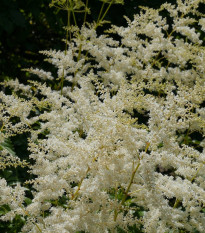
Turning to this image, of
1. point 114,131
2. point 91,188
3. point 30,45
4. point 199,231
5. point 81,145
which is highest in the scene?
point 114,131

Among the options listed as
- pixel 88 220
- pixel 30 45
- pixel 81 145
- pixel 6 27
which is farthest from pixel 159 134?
pixel 30 45

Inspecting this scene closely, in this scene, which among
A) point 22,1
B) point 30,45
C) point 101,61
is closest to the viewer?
point 101,61

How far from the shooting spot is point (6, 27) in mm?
4984

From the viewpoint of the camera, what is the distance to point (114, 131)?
2.06 m

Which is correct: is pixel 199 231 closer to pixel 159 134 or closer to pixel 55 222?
pixel 159 134

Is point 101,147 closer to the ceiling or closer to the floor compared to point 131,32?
closer to the floor

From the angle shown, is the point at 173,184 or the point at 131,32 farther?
the point at 131,32

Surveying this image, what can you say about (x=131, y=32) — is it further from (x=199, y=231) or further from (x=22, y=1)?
(x=22, y=1)

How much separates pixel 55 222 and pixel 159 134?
846mm

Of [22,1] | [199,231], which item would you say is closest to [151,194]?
[199,231]

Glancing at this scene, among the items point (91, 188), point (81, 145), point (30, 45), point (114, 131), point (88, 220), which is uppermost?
point (114, 131)

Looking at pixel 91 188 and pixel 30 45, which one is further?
pixel 30 45

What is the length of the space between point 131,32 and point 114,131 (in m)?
1.97

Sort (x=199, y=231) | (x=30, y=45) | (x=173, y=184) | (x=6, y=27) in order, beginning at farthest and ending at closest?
(x=30, y=45), (x=6, y=27), (x=199, y=231), (x=173, y=184)
